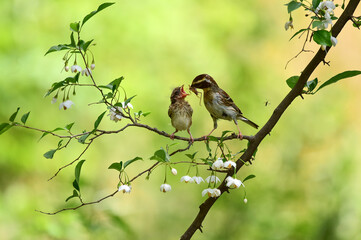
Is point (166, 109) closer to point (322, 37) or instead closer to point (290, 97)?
point (290, 97)

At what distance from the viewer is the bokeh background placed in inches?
176

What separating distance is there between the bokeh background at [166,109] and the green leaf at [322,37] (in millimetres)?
2706

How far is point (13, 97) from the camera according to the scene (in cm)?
536

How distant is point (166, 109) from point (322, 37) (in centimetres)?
422

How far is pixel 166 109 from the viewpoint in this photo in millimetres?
5648

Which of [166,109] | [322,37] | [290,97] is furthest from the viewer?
[166,109]

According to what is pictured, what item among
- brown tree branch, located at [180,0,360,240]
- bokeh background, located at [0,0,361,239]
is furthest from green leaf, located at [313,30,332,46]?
bokeh background, located at [0,0,361,239]

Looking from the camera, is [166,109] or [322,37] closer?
[322,37]

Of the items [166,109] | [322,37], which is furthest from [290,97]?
[166,109]

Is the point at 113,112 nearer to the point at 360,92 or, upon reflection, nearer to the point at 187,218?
the point at 187,218

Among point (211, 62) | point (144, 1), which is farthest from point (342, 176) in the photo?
point (144, 1)

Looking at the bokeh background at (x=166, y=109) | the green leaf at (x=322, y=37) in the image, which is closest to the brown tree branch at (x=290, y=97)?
the green leaf at (x=322, y=37)

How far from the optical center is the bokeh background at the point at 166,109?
447cm

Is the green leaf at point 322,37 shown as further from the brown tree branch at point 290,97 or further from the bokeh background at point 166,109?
the bokeh background at point 166,109
